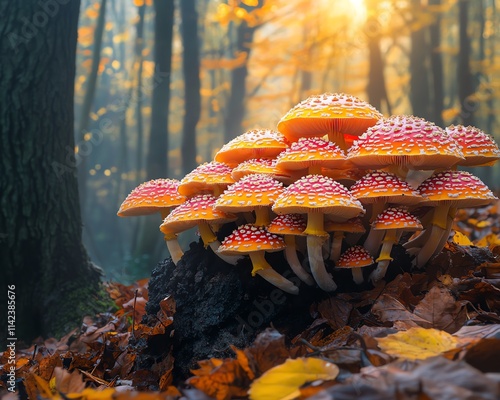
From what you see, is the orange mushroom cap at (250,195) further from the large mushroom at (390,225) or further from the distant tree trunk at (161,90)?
the distant tree trunk at (161,90)

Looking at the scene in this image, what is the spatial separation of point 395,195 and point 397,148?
10.1 inches

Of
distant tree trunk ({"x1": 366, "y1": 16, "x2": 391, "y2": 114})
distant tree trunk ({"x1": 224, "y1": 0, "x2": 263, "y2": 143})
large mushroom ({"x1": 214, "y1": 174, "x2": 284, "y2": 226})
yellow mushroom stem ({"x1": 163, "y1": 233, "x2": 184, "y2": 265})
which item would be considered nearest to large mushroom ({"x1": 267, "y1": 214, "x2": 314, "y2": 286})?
large mushroom ({"x1": 214, "y1": 174, "x2": 284, "y2": 226})

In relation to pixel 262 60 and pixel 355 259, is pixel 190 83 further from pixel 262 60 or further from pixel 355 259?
pixel 355 259

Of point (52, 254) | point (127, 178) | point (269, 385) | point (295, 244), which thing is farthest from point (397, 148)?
point (127, 178)

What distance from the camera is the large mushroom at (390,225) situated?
228 centimetres

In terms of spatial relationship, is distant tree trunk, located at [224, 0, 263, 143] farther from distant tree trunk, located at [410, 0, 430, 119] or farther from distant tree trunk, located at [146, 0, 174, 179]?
distant tree trunk, located at [410, 0, 430, 119]

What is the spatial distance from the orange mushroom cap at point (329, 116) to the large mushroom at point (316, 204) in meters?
0.46

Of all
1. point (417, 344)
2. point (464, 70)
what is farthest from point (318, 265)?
point (464, 70)

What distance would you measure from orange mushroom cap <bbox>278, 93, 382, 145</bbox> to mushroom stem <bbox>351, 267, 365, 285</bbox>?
35.8 inches

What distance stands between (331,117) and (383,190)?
56 centimetres

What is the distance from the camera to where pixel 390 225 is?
228cm

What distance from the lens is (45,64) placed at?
4109 millimetres

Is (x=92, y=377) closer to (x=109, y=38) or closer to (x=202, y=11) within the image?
(x=202, y=11)

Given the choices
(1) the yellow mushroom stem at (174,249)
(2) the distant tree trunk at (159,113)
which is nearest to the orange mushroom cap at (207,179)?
(1) the yellow mushroom stem at (174,249)
